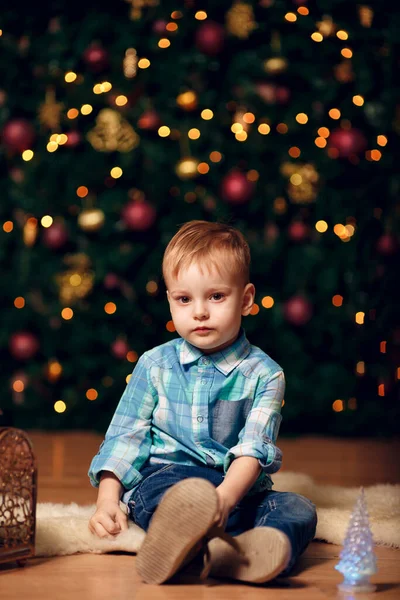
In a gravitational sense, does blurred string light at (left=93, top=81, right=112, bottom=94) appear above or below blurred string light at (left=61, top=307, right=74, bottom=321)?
above

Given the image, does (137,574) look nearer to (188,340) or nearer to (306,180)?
(188,340)

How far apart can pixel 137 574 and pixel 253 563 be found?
0.66 ft

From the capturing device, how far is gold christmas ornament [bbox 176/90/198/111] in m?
3.33

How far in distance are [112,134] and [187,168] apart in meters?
0.31

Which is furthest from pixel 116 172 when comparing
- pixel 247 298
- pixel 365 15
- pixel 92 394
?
pixel 247 298

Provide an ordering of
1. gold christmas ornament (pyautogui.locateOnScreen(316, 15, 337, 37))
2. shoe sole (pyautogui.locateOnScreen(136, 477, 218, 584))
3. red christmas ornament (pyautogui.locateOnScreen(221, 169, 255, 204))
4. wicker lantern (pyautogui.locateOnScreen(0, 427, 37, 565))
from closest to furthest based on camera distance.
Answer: shoe sole (pyautogui.locateOnScreen(136, 477, 218, 584)) < wicker lantern (pyautogui.locateOnScreen(0, 427, 37, 565)) < red christmas ornament (pyautogui.locateOnScreen(221, 169, 255, 204)) < gold christmas ornament (pyautogui.locateOnScreen(316, 15, 337, 37))

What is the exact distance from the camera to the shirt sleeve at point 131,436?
1721 millimetres

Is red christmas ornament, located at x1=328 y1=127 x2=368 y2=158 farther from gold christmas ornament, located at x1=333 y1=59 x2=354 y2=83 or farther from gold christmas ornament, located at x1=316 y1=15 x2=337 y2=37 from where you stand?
gold christmas ornament, located at x1=316 y1=15 x2=337 y2=37

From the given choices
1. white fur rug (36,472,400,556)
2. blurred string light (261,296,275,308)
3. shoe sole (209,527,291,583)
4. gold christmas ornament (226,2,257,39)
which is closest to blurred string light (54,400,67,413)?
blurred string light (261,296,275,308)

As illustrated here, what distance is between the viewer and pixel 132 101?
3.42 meters

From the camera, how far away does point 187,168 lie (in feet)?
10.8

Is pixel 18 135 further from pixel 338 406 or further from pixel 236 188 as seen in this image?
pixel 338 406

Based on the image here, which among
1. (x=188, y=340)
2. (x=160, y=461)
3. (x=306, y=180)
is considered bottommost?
(x=160, y=461)

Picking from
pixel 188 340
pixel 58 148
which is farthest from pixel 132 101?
Result: pixel 188 340
